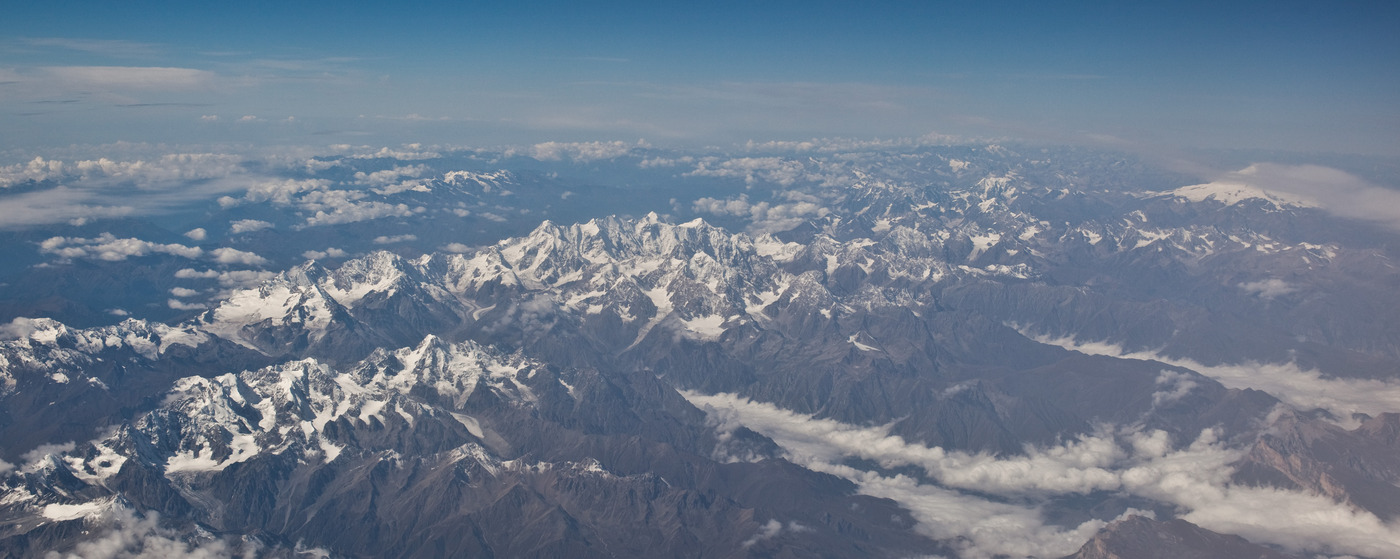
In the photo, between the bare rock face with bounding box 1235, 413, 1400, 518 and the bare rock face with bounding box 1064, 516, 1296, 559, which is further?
the bare rock face with bounding box 1235, 413, 1400, 518

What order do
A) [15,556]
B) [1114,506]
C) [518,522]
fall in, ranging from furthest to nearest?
[1114,506], [518,522], [15,556]

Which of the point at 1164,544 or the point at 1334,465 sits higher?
the point at 1164,544

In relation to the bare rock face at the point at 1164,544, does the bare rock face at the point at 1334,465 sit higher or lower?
lower

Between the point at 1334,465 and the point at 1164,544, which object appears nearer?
the point at 1164,544

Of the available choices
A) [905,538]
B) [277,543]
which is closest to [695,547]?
[905,538]

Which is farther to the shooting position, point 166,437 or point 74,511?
point 166,437

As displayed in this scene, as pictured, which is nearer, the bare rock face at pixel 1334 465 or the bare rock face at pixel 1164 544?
the bare rock face at pixel 1164 544

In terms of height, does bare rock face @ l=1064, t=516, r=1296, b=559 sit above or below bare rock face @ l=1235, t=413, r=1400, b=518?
above

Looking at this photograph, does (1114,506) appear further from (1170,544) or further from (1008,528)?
(1170,544)
